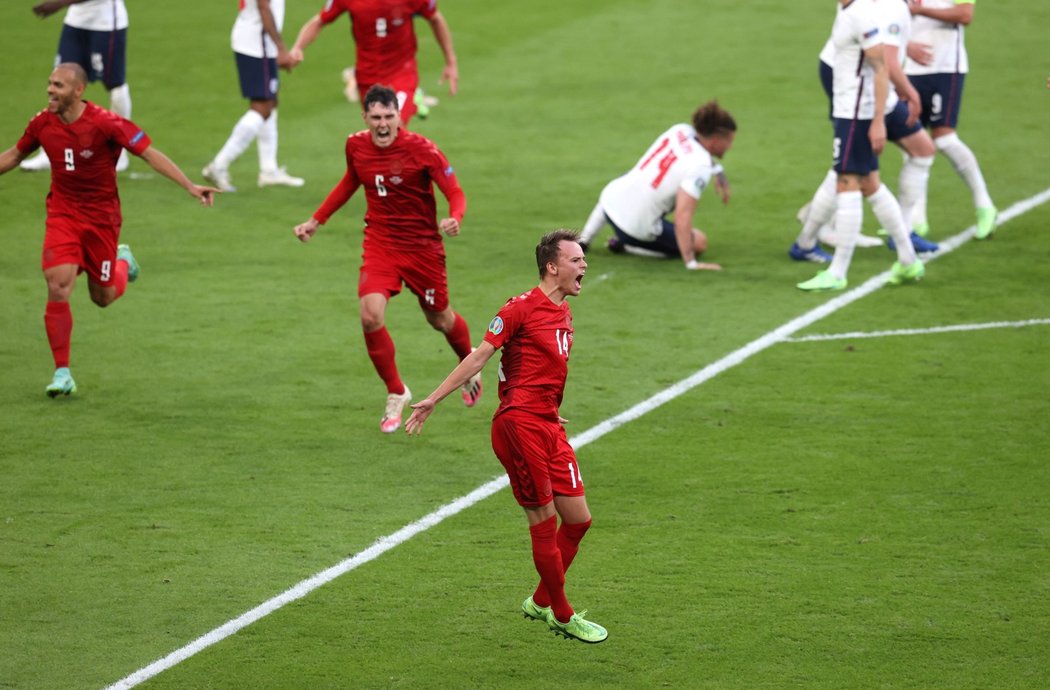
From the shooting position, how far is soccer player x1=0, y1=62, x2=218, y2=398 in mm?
10156

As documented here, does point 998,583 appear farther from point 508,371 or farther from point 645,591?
point 508,371

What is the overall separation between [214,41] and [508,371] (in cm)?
1542

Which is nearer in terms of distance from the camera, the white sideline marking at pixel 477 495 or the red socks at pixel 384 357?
the white sideline marking at pixel 477 495

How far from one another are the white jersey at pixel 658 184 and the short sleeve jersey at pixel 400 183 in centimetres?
357

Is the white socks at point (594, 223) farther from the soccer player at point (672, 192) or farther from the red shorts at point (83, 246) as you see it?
the red shorts at point (83, 246)

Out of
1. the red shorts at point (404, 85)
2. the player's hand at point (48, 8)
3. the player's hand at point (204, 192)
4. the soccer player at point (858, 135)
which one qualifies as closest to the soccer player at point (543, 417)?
the player's hand at point (204, 192)

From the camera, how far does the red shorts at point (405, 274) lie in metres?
9.85

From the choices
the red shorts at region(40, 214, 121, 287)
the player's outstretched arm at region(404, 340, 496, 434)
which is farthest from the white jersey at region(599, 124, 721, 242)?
the player's outstretched arm at region(404, 340, 496, 434)

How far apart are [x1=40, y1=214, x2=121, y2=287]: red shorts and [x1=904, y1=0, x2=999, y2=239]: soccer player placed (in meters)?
7.05

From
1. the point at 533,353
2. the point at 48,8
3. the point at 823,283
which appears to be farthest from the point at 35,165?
the point at 533,353

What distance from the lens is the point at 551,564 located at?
22.8ft

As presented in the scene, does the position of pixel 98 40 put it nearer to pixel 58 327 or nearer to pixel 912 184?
pixel 58 327

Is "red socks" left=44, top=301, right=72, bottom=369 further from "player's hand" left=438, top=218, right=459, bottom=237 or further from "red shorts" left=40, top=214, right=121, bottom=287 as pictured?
"player's hand" left=438, top=218, right=459, bottom=237

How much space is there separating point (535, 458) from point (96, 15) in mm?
9970
